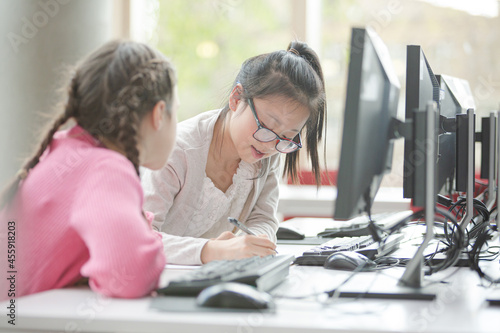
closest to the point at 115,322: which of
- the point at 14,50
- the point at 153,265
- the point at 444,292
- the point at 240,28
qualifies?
the point at 153,265

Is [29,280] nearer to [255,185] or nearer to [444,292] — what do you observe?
[444,292]

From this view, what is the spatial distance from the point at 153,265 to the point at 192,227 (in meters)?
0.73

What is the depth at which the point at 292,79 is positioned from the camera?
1533 mm

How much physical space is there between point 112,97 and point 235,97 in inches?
25.0

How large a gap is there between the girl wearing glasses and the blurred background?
1448mm

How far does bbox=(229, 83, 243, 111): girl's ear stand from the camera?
1596 mm

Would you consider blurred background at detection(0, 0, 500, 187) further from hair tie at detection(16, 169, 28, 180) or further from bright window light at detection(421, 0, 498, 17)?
hair tie at detection(16, 169, 28, 180)

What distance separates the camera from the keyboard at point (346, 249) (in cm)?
132

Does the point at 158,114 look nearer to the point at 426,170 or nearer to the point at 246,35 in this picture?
the point at 426,170

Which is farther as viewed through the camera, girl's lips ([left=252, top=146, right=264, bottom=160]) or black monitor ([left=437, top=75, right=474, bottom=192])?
girl's lips ([left=252, top=146, right=264, bottom=160])

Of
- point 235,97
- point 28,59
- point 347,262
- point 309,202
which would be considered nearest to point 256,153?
point 235,97

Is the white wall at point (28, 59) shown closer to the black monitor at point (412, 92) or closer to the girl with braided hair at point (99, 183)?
the girl with braided hair at point (99, 183)

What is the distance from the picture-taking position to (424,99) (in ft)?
3.98

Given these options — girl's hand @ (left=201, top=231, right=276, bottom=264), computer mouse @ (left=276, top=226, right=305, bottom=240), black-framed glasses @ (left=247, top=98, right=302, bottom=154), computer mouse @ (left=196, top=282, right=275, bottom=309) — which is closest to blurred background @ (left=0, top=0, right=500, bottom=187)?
computer mouse @ (left=276, top=226, right=305, bottom=240)
